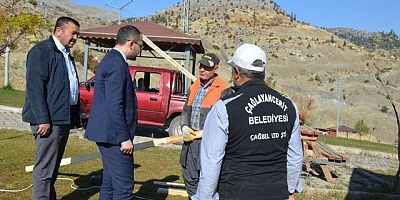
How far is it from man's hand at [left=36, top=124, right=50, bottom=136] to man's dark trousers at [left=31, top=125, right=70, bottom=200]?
67 mm

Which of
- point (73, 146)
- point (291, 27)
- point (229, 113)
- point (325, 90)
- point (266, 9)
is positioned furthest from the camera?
point (266, 9)

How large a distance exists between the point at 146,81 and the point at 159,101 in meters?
0.80

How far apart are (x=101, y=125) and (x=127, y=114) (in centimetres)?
25

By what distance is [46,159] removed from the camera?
511 centimetres

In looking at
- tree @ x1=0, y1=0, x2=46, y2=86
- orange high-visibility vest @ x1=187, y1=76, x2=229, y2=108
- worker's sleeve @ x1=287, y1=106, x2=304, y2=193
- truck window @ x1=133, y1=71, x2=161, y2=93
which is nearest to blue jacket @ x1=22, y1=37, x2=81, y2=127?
orange high-visibility vest @ x1=187, y1=76, x2=229, y2=108

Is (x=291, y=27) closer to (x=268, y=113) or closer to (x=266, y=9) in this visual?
(x=266, y=9)

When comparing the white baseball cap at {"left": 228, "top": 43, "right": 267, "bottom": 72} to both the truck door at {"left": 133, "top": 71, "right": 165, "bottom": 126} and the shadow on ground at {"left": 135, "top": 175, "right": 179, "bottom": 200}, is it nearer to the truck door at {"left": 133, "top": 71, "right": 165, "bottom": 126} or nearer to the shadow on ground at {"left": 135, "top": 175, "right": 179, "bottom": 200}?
the shadow on ground at {"left": 135, "top": 175, "right": 179, "bottom": 200}

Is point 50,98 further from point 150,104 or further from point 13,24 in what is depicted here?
point 13,24

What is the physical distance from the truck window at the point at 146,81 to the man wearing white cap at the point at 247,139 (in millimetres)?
9730

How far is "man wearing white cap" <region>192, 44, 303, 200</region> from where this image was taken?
3021 mm

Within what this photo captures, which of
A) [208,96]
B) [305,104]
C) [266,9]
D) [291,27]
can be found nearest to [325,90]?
[305,104]

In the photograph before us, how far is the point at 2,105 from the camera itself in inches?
681

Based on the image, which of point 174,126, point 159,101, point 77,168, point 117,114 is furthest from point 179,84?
point 117,114

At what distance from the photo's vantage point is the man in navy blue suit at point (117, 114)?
443cm
